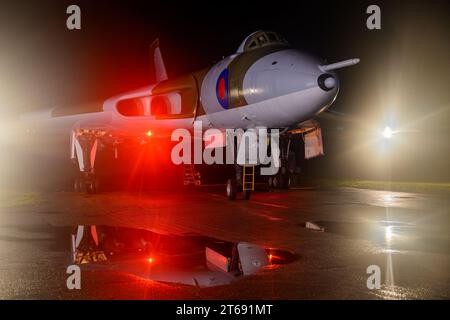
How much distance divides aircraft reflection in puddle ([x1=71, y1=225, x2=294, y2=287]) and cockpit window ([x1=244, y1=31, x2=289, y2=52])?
22.6 feet

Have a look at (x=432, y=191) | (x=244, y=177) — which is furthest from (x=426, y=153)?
(x=244, y=177)

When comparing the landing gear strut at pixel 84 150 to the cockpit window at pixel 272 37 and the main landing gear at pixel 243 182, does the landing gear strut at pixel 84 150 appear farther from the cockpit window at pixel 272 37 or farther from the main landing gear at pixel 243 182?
the cockpit window at pixel 272 37

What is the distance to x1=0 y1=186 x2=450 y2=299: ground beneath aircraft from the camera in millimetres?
5305

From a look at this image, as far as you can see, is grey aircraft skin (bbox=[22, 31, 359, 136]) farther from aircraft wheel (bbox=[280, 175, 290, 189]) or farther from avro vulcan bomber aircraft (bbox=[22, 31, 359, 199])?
aircraft wheel (bbox=[280, 175, 290, 189])

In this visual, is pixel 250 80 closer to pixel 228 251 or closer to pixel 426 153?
pixel 228 251

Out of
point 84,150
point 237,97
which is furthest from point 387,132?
point 84,150

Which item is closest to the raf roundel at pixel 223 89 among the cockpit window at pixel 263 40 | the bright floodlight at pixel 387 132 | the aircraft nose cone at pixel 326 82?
the cockpit window at pixel 263 40

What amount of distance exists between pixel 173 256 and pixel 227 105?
25.2 ft

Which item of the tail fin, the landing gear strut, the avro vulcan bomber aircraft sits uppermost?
the tail fin

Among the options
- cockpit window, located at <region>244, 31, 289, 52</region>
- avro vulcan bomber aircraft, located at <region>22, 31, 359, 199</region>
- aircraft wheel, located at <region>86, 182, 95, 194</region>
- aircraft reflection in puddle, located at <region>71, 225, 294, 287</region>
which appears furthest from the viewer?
aircraft wheel, located at <region>86, 182, 95, 194</region>

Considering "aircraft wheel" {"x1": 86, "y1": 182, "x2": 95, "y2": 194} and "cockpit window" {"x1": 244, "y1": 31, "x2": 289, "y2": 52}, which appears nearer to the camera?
"cockpit window" {"x1": 244, "y1": 31, "x2": 289, "y2": 52}

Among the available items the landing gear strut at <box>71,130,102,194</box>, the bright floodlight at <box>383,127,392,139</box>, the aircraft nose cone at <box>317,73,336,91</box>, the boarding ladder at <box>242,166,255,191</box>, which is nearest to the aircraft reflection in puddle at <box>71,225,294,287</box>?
the aircraft nose cone at <box>317,73,336,91</box>

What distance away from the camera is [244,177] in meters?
14.9
